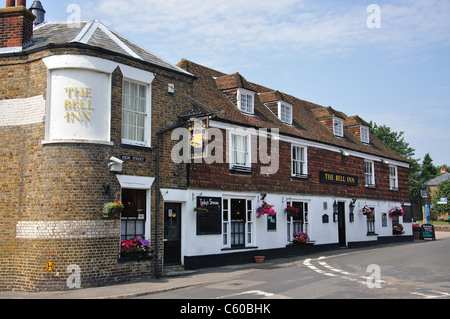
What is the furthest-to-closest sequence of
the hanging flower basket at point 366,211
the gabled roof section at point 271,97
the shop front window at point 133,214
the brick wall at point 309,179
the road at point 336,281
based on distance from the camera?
1. the hanging flower basket at point 366,211
2. the gabled roof section at point 271,97
3. the brick wall at point 309,179
4. the shop front window at point 133,214
5. the road at point 336,281

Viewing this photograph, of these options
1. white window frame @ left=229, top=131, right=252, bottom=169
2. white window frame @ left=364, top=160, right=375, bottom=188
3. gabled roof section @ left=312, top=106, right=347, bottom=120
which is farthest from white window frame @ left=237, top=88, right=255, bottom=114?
white window frame @ left=364, top=160, right=375, bottom=188

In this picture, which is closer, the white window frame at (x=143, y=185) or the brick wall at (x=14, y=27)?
the white window frame at (x=143, y=185)

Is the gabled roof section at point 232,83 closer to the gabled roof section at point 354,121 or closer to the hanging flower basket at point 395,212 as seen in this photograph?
the gabled roof section at point 354,121

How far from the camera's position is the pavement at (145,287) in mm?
11039

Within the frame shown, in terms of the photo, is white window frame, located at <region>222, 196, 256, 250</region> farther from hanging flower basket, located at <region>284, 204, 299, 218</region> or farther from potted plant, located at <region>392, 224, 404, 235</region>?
potted plant, located at <region>392, 224, 404, 235</region>

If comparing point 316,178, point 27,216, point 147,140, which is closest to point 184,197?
point 147,140

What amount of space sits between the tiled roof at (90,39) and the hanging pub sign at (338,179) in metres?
11.1

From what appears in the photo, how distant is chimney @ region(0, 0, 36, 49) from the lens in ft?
44.8

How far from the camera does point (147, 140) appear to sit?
14.2m

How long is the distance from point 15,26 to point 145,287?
9067 mm

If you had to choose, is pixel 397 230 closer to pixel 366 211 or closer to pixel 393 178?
pixel 393 178

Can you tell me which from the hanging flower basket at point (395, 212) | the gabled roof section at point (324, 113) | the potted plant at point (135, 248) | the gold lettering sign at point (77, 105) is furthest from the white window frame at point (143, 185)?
the hanging flower basket at point (395, 212)

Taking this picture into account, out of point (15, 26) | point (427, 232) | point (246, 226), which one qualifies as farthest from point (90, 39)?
point (427, 232)

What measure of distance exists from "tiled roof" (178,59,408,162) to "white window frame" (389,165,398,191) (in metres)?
1.96
